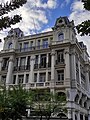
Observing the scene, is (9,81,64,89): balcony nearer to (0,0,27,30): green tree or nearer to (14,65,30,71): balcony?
(14,65,30,71): balcony

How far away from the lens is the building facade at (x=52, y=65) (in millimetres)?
28141

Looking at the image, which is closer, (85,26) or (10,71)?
(85,26)

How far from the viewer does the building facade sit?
Result: 28141mm

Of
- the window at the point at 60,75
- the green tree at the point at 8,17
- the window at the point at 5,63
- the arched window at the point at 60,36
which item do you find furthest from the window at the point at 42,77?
the green tree at the point at 8,17

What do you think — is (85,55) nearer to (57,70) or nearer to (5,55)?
(57,70)

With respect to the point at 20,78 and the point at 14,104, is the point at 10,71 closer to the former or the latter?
the point at 20,78

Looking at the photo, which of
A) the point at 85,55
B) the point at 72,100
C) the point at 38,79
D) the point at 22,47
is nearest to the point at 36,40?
the point at 22,47

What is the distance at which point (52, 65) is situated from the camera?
99.4 ft

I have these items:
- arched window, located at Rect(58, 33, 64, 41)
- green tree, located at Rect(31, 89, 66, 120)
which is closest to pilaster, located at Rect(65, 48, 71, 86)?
arched window, located at Rect(58, 33, 64, 41)

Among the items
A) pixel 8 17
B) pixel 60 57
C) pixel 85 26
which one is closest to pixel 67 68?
pixel 60 57

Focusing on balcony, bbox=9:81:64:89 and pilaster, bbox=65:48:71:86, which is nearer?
pilaster, bbox=65:48:71:86

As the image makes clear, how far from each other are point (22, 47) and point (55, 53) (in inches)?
336

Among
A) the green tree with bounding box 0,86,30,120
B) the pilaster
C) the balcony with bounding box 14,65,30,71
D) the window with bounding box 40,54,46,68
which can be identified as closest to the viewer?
the green tree with bounding box 0,86,30,120

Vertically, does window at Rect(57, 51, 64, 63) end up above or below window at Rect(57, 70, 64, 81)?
above
